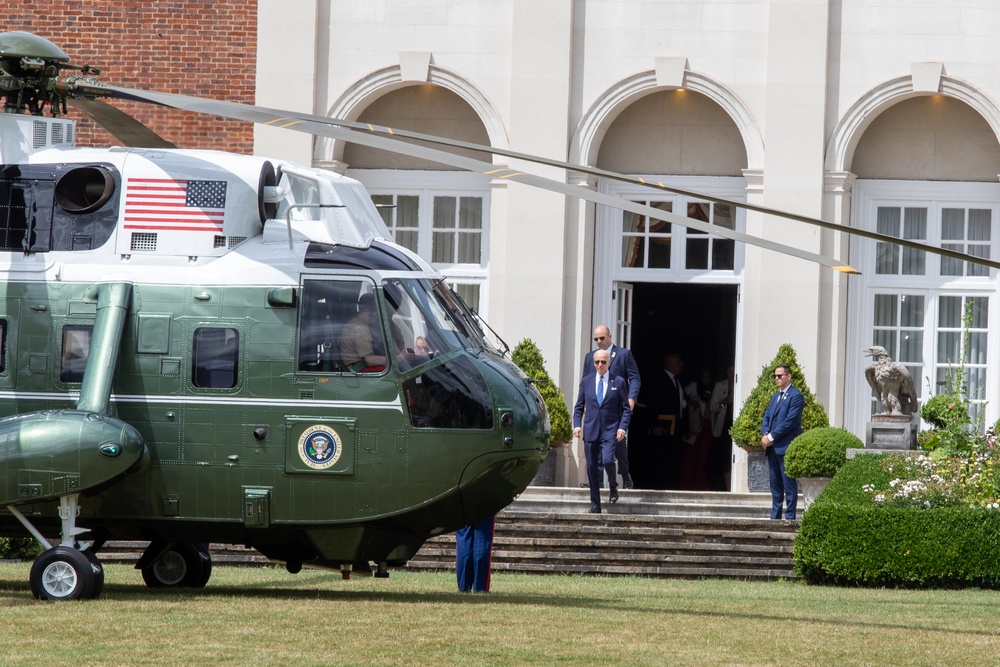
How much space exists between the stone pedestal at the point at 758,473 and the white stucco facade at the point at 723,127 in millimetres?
768

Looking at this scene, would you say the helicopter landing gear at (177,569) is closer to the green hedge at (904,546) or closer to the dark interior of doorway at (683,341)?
the green hedge at (904,546)

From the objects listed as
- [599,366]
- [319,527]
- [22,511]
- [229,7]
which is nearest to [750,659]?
[319,527]

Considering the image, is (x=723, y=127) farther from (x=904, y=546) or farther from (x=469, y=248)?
(x=904, y=546)

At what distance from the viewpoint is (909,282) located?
69.2 feet

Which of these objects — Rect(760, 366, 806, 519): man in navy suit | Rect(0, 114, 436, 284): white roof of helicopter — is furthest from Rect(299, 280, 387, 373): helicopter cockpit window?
Rect(760, 366, 806, 519): man in navy suit

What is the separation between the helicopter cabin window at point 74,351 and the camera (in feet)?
35.0

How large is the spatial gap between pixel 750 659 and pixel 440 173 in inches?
557

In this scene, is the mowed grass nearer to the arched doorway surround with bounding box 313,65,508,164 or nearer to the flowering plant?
the flowering plant

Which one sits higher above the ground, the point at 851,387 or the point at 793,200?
the point at 793,200

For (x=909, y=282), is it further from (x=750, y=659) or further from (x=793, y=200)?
(x=750, y=659)

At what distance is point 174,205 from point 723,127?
11898 millimetres

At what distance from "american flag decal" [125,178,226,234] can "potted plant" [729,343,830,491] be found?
1021 cm

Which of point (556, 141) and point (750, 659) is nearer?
point (750, 659)

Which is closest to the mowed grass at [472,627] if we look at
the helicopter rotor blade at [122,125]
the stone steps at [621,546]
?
the stone steps at [621,546]
